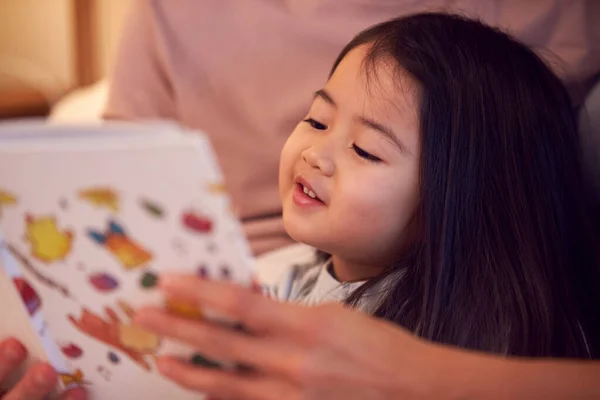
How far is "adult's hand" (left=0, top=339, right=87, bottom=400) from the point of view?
653 mm

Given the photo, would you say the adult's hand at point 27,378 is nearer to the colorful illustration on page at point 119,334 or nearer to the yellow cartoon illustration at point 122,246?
the colorful illustration on page at point 119,334

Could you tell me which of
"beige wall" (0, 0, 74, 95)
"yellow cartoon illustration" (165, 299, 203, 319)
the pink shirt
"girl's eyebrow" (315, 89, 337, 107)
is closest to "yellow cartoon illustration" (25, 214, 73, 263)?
"yellow cartoon illustration" (165, 299, 203, 319)

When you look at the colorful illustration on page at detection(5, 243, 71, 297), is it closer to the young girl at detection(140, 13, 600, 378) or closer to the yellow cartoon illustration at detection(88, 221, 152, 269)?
the yellow cartoon illustration at detection(88, 221, 152, 269)

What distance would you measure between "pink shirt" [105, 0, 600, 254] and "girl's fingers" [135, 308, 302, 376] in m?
0.58

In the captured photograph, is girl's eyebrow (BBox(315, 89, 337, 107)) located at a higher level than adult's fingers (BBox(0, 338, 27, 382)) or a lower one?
higher

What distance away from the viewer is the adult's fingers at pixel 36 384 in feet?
2.14

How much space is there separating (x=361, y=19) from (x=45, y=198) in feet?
2.26

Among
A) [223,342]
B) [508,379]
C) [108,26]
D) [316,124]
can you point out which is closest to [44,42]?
[108,26]

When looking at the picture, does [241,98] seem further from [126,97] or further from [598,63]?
[598,63]

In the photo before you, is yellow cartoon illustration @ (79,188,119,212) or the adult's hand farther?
the adult's hand

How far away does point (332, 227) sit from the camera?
2.66 feet

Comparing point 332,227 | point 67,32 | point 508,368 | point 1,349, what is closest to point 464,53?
point 332,227

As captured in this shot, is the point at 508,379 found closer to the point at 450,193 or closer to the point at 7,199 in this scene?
the point at 450,193

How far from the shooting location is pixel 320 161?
81 cm
